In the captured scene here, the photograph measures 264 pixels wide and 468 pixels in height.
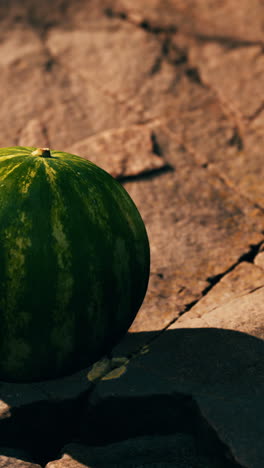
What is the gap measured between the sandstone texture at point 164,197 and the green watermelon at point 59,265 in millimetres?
182

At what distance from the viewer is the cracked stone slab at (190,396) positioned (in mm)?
1810

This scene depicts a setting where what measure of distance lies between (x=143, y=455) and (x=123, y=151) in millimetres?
2123

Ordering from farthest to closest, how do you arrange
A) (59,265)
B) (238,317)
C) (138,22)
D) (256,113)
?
(138,22), (256,113), (238,317), (59,265)

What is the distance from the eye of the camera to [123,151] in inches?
143

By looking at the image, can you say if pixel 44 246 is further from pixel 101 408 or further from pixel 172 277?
pixel 172 277

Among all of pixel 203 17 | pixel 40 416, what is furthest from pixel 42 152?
pixel 203 17

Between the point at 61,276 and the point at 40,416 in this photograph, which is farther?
the point at 40,416

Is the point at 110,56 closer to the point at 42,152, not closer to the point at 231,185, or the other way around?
the point at 231,185

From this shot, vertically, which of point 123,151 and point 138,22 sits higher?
point 138,22

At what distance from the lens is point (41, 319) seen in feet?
6.02

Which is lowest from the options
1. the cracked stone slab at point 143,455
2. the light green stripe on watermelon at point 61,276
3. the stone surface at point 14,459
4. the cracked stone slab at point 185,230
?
the cracked stone slab at point 143,455

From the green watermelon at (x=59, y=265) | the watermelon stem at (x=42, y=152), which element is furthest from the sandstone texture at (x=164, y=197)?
the watermelon stem at (x=42, y=152)

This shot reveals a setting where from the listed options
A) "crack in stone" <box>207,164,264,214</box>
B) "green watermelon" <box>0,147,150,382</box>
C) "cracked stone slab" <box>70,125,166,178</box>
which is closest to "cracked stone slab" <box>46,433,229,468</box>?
"green watermelon" <box>0,147,150,382</box>

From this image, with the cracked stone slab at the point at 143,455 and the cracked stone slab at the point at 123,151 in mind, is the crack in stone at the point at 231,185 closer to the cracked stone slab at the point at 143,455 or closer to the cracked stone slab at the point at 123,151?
the cracked stone slab at the point at 123,151
